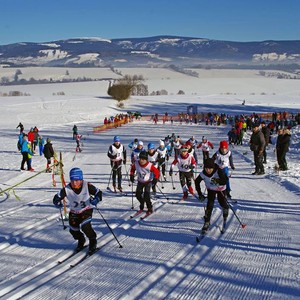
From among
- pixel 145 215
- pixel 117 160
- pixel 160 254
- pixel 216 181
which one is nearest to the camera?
pixel 160 254

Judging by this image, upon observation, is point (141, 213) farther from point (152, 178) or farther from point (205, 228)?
point (205, 228)

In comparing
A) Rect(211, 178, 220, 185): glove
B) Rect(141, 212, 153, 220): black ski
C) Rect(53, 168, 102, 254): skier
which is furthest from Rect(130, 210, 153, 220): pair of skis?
Rect(53, 168, 102, 254): skier

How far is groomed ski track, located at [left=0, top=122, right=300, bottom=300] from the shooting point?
6617 mm

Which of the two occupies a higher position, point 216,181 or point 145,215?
point 216,181

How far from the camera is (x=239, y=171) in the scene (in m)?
18.7

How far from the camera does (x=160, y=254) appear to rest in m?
8.18

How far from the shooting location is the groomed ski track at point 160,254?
6.62m

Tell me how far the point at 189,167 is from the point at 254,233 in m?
3.82

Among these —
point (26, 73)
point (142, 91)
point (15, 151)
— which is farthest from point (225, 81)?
point (15, 151)

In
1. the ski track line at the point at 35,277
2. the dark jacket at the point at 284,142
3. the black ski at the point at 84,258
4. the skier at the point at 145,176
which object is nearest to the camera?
the ski track line at the point at 35,277

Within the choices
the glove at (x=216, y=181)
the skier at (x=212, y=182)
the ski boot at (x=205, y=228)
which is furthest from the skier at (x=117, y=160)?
the glove at (x=216, y=181)

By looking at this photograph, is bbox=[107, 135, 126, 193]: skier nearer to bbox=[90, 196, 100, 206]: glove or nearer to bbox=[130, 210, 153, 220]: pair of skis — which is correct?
bbox=[130, 210, 153, 220]: pair of skis

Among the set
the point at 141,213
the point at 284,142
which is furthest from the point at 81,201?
the point at 284,142

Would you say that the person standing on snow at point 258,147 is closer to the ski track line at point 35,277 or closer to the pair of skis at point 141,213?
the pair of skis at point 141,213
